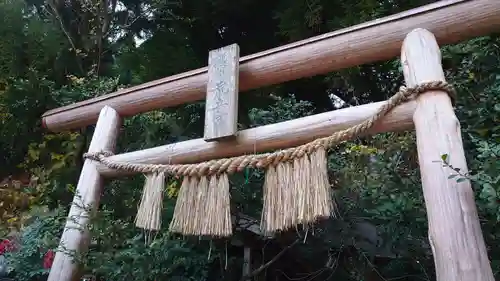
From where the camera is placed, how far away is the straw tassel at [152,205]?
1643 millimetres

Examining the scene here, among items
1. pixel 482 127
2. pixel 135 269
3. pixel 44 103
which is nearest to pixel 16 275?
pixel 135 269

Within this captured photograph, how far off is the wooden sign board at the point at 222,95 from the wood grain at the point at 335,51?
2.4 inches

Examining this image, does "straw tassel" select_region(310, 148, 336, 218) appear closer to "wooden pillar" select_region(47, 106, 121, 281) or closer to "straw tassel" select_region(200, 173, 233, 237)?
"straw tassel" select_region(200, 173, 233, 237)

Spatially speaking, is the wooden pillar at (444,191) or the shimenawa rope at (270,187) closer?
the wooden pillar at (444,191)

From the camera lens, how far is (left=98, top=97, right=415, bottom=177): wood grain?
4.37 feet

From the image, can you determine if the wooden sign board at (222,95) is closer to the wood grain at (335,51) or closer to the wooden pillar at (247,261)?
the wood grain at (335,51)

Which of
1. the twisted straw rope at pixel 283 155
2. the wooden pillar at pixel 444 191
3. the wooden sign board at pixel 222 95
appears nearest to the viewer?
the wooden pillar at pixel 444 191

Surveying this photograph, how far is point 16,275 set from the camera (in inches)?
96.6

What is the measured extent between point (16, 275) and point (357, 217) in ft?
6.04

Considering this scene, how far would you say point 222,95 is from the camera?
165 cm

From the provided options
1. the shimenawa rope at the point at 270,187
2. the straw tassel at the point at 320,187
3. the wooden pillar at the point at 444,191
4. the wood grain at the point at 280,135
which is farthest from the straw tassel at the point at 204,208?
the wooden pillar at the point at 444,191

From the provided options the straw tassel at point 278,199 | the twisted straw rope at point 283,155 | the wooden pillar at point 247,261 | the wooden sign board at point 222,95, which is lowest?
the wooden pillar at point 247,261

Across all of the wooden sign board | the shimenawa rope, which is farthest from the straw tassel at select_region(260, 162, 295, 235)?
the wooden sign board

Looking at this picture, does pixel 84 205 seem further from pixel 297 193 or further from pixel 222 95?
pixel 297 193
